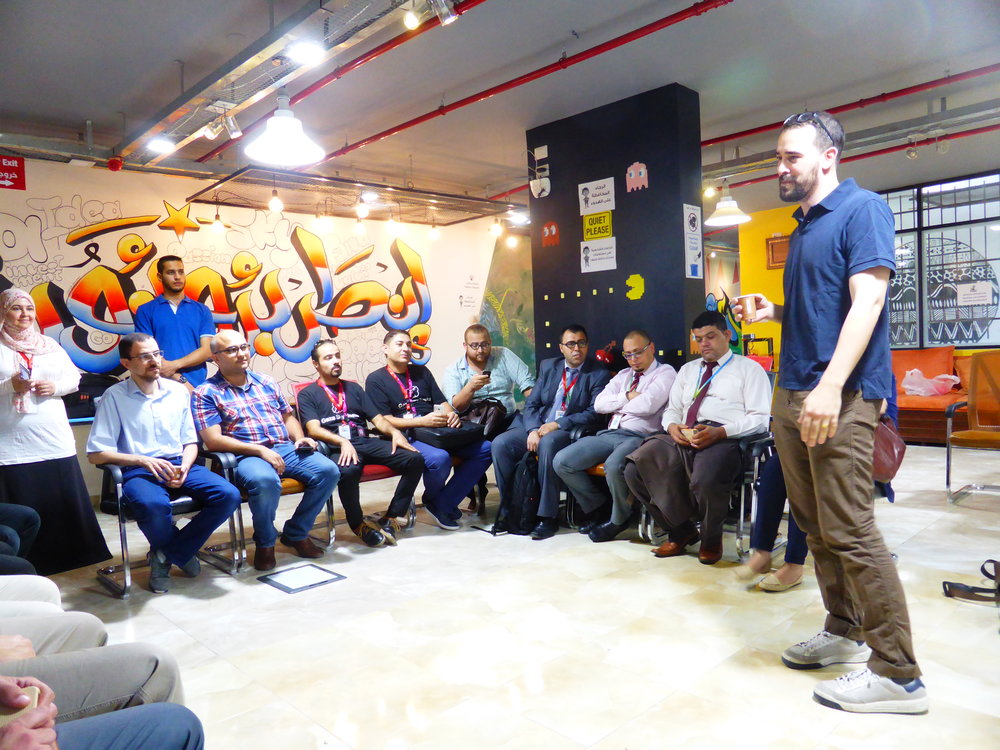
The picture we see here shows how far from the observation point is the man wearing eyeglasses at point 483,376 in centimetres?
480

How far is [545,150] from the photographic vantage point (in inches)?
227

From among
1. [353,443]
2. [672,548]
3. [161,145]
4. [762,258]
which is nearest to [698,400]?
[672,548]

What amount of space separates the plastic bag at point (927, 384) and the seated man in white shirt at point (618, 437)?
4700 millimetres

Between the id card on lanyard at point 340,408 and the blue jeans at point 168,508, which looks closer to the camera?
the blue jeans at point 168,508

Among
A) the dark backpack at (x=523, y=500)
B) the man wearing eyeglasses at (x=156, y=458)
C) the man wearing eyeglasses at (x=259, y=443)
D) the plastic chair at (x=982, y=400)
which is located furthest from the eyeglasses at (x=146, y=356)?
the plastic chair at (x=982, y=400)

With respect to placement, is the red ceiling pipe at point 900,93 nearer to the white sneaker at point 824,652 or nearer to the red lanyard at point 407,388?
the red lanyard at point 407,388

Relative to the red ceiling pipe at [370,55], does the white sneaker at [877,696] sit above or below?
below

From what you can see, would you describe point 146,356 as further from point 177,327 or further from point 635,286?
point 635,286

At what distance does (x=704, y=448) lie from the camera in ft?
12.0

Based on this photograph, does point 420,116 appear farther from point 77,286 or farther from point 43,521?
point 43,521

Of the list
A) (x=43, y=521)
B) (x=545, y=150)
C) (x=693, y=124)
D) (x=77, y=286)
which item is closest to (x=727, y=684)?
(x=43, y=521)

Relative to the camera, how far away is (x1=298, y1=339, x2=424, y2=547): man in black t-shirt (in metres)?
4.12

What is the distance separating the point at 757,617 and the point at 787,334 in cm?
130

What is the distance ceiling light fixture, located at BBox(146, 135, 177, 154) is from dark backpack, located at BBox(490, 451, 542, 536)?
3.59 metres
